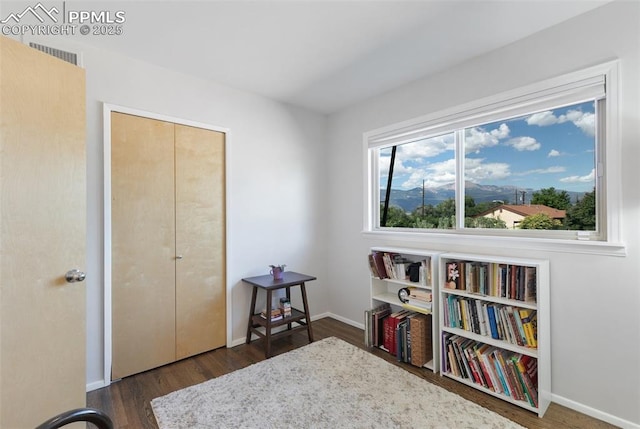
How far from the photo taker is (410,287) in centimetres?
277

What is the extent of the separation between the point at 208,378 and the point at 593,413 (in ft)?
8.83

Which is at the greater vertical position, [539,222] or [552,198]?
[552,198]

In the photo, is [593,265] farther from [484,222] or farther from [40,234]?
[40,234]

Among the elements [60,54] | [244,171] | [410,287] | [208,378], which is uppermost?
[60,54]

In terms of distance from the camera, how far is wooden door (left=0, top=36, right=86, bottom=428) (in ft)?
4.49

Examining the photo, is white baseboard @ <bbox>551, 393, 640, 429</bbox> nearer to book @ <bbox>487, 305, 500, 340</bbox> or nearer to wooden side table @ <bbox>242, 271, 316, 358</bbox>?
book @ <bbox>487, 305, 500, 340</bbox>

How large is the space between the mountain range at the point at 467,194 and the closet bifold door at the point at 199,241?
1.85m

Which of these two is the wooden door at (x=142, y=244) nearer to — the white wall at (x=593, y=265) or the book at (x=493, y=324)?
the white wall at (x=593, y=265)

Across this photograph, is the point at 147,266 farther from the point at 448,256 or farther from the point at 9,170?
the point at 448,256

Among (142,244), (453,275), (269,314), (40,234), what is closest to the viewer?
(40,234)

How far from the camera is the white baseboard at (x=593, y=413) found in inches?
68.8

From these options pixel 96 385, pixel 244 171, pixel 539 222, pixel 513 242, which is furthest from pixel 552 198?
pixel 96 385

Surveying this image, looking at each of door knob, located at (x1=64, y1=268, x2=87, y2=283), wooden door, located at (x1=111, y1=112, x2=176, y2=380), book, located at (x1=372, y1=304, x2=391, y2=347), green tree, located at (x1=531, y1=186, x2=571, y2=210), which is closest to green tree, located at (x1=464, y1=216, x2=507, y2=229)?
green tree, located at (x1=531, y1=186, x2=571, y2=210)

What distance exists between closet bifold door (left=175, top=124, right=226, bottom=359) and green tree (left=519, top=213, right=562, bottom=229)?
2662mm
